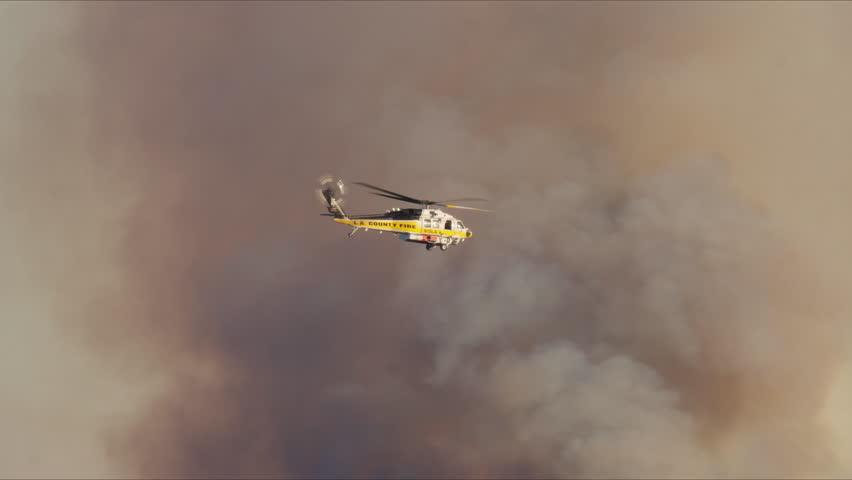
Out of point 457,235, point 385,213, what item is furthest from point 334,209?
point 457,235

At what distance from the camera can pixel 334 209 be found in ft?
454

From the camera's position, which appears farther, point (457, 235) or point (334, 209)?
point (457, 235)

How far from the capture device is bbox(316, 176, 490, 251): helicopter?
451 feet

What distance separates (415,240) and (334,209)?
509 inches

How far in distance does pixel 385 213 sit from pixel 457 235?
42.6 feet

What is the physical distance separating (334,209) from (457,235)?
2087cm

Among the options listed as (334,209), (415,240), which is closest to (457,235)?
(415,240)

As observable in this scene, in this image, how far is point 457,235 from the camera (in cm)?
15100

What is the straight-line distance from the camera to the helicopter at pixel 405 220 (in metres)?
137

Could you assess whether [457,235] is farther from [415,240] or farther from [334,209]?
[334,209]

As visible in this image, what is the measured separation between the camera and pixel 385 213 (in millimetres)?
143000

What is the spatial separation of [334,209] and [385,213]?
7965 mm

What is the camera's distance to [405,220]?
14475 cm

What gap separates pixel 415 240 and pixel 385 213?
18.6ft
